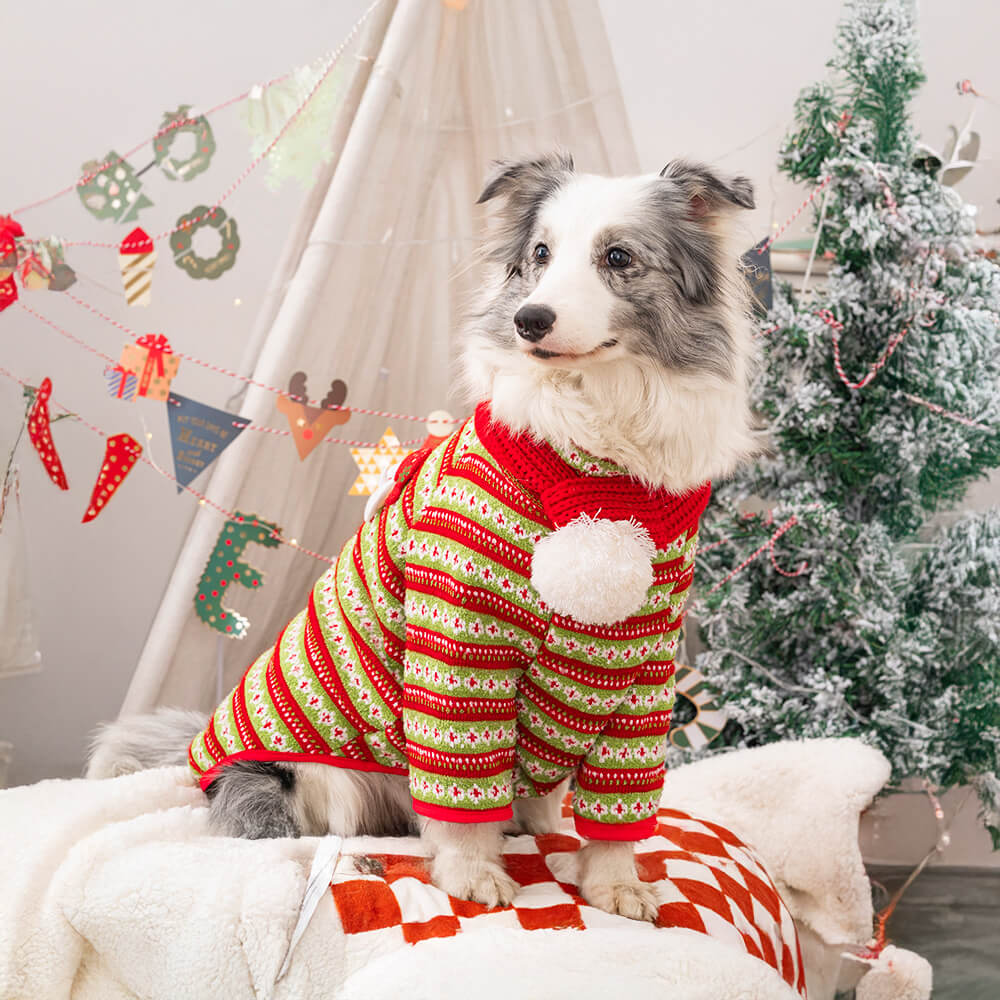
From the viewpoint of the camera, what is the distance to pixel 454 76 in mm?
1979

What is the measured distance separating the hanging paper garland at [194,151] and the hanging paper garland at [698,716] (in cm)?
145

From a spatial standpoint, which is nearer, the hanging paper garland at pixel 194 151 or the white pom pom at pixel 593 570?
the white pom pom at pixel 593 570

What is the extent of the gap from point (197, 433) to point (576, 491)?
1.06 metres

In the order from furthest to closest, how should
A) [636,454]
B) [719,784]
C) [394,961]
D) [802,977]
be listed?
[719,784] < [802,977] < [636,454] < [394,961]

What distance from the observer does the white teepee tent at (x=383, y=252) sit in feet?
6.23

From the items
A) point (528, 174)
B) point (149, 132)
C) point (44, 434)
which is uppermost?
point (149, 132)

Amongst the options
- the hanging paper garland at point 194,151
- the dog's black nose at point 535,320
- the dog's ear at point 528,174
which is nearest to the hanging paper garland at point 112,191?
Answer: the hanging paper garland at point 194,151

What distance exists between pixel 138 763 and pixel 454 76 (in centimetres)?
151

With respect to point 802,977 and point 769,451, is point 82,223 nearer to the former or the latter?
point 769,451

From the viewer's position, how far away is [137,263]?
1.87 metres

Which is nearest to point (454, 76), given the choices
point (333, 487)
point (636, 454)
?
point (333, 487)

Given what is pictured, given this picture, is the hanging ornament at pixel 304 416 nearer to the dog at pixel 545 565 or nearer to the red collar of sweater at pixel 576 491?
the dog at pixel 545 565

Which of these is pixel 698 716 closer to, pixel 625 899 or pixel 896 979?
pixel 896 979

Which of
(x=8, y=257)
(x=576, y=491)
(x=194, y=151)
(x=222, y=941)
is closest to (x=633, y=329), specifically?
(x=576, y=491)
